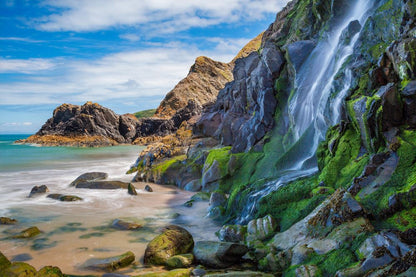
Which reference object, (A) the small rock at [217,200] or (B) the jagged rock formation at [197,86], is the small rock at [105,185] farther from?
(B) the jagged rock formation at [197,86]

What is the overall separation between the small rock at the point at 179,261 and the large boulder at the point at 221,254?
186mm

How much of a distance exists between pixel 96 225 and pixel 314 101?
979 cm

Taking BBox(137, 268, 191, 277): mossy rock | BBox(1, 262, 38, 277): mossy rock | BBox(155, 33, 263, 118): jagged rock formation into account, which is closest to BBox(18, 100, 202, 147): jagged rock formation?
BBox(155, 33, 263, 118): jagged rock formation

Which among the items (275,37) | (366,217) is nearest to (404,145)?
A: (366,217)

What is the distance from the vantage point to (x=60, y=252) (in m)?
8.20

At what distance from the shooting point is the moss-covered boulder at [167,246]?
7361mm

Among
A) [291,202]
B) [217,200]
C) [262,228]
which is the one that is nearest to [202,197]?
[217,200]

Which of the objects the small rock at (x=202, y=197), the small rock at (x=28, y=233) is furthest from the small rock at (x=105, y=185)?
the small rock at (x=28, y=233)

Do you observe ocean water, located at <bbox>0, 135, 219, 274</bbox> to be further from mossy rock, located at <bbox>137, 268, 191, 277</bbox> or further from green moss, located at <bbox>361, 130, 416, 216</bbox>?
green moss, located at <bbox>361, 130, 416, 216</bbox>

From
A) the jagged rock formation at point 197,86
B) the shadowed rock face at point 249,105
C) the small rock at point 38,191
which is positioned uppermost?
the jagged rock formation at point 197,86

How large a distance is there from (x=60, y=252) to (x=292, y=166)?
8.48m

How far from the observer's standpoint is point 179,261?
704 centimetres

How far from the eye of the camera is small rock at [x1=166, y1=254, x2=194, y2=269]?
22.9ft

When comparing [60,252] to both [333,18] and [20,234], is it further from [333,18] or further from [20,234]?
[333,18]
